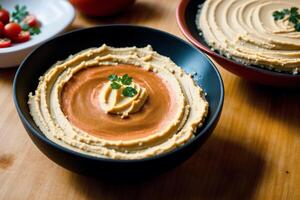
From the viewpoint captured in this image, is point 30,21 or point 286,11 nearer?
point 286,11

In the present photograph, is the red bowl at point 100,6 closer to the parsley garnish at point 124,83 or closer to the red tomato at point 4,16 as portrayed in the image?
the red tomato at point 4,16

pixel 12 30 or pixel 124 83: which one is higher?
pixel 124 83

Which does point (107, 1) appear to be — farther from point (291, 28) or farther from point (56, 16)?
point (291, 28)

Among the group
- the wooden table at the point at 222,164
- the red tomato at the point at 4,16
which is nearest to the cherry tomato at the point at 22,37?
the red tomato at the point at 4,16

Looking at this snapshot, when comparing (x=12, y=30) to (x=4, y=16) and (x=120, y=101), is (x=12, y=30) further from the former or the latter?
(x=120, y=101)

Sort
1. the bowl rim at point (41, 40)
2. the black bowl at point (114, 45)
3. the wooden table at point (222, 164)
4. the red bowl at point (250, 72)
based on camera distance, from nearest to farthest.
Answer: the black bowl at point (114, 45)
the wooden table at point (222, 164)
the red bowl at point (250, 72)
the bowl rim at point (41, 40)

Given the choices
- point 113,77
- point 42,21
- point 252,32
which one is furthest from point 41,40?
point 252,32

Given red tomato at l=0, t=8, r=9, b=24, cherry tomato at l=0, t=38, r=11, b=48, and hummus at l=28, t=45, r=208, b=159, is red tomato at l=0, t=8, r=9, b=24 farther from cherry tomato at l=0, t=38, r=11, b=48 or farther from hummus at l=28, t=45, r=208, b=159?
hummus at l=28, t=45, r=208, b=159
